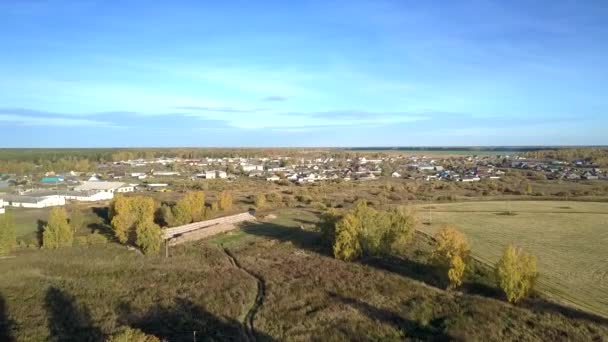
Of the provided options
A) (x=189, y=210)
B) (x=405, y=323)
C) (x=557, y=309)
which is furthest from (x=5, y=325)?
(x=557, y=309)

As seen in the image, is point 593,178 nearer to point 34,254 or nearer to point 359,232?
point 359,232

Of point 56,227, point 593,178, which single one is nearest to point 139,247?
point 56,227

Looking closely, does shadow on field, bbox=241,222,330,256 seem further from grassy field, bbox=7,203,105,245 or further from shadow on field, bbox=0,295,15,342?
shadow on field, bbox=0,295,15,342

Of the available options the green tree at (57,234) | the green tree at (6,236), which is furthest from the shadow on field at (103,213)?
the green tree at (6,236)

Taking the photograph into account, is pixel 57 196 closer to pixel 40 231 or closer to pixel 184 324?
pixel 40 231

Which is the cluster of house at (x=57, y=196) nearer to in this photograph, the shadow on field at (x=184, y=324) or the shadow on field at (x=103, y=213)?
the shadow on field at (x=103, y=213)

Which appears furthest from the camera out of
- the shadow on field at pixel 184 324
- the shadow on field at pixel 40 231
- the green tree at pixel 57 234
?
the shadow on field at pixel 40 231

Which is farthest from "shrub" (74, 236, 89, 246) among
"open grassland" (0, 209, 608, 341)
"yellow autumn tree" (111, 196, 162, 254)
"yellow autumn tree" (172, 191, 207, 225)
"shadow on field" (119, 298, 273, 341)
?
"shadow on field" (119, 298, 273, 341)

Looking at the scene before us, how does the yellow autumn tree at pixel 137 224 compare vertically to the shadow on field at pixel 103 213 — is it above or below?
above
